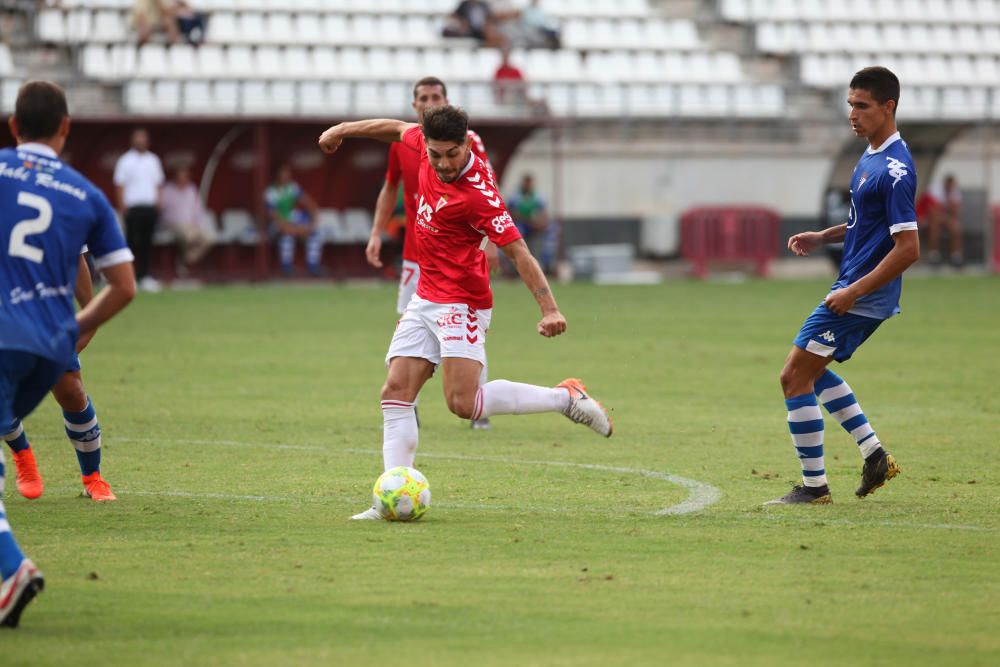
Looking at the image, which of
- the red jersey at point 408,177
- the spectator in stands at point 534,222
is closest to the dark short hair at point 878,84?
the red jersey at point 408,177

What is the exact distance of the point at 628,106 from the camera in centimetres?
3033

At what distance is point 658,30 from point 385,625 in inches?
1138

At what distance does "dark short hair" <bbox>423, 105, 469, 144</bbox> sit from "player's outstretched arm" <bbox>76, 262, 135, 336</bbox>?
185 cm

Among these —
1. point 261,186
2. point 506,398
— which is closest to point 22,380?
point 506,398

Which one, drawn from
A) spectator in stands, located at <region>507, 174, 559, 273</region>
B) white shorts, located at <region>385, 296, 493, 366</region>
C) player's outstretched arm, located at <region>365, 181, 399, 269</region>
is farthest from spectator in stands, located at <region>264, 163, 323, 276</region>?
white shorts, located at <region>385, 296, 493, 366</region>

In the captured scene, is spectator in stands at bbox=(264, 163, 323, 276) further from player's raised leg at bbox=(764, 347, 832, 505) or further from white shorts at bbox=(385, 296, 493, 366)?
player's raised leg at bbox=(764, 347, 832, 505)

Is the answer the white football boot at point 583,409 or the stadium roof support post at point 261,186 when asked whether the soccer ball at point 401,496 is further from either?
the stadium roof support post at point 261,186

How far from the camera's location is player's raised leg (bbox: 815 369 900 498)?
26.2ft

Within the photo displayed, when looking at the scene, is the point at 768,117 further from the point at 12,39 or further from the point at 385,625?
the point at 385,625

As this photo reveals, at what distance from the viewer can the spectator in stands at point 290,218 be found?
2709cm

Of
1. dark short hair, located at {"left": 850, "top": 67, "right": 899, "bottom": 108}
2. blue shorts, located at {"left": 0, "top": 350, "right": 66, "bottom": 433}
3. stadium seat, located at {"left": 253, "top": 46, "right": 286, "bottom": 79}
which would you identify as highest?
stadium seat, located at {"left": 253, "top": 46, "right": 286, "bottom": 79}

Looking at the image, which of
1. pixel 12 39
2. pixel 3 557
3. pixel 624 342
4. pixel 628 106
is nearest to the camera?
pixel 3 557

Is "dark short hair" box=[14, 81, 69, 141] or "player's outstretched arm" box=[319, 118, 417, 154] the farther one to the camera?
"player's outstretched arm" box=[319, 118, 417, 154]

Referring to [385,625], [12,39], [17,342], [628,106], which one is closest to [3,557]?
[17,342]
